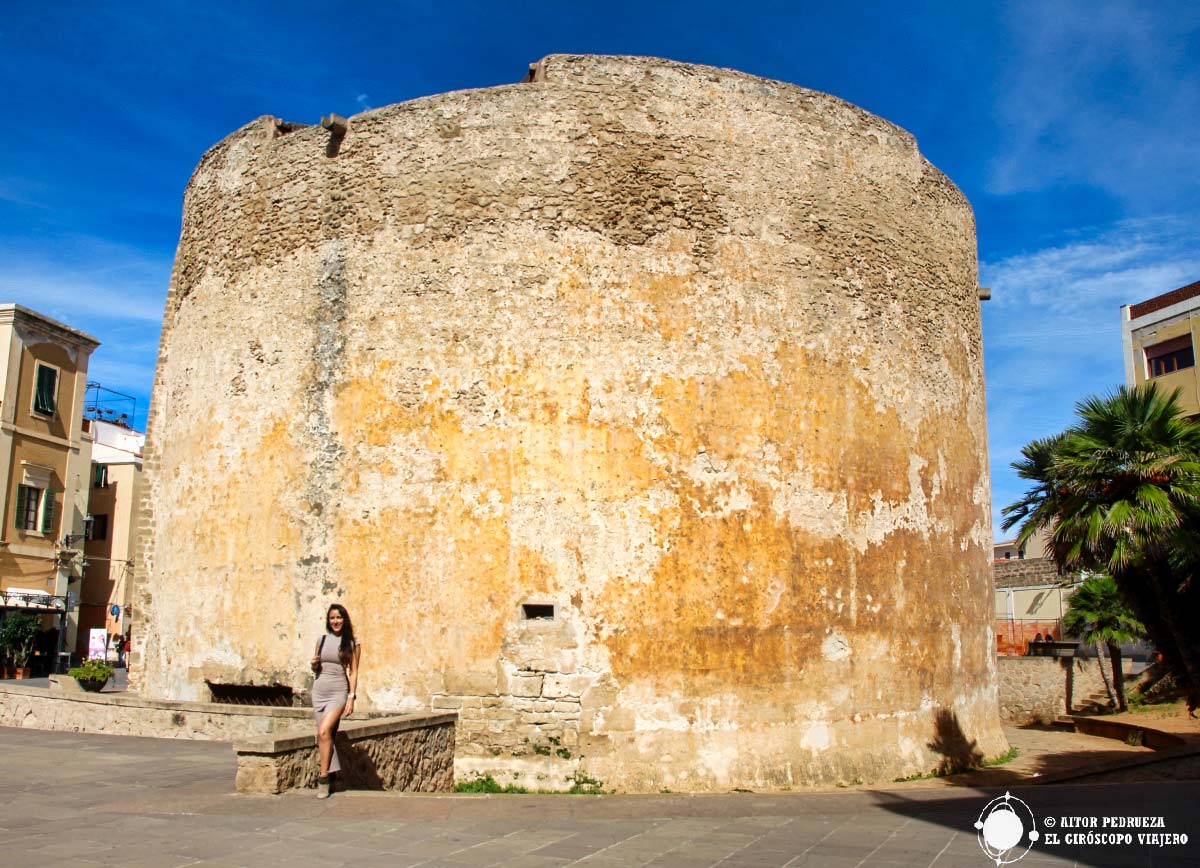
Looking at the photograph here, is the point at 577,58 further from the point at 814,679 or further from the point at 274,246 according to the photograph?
the point at 814,679

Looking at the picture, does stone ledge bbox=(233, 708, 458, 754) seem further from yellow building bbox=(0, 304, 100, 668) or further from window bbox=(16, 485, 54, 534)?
window bbox=(16, 485, 54, 534)

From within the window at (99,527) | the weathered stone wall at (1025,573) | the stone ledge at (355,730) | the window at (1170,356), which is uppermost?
the window at (1170,356)

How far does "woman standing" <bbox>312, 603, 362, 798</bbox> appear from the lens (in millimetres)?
6980

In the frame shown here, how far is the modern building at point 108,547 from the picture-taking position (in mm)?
31125

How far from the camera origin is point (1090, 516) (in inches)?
496

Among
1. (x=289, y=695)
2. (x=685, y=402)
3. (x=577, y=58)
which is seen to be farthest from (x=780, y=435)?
(x=289, y=695)

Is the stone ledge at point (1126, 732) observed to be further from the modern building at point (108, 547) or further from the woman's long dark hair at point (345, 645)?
the modern building at point (108, 547)

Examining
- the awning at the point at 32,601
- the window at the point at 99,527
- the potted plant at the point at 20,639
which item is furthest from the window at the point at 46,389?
the potted plant at the point at 20,639

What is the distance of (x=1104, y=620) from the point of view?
22.1 metres

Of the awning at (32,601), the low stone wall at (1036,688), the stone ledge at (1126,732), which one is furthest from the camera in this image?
the awning at (32,601)

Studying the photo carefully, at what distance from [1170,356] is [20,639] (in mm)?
34835

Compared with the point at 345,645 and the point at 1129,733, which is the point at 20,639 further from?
the point at 1129,733

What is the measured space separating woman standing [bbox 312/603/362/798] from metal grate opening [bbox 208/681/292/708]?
2935 mm

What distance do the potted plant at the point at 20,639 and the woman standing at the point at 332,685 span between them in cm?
2090
